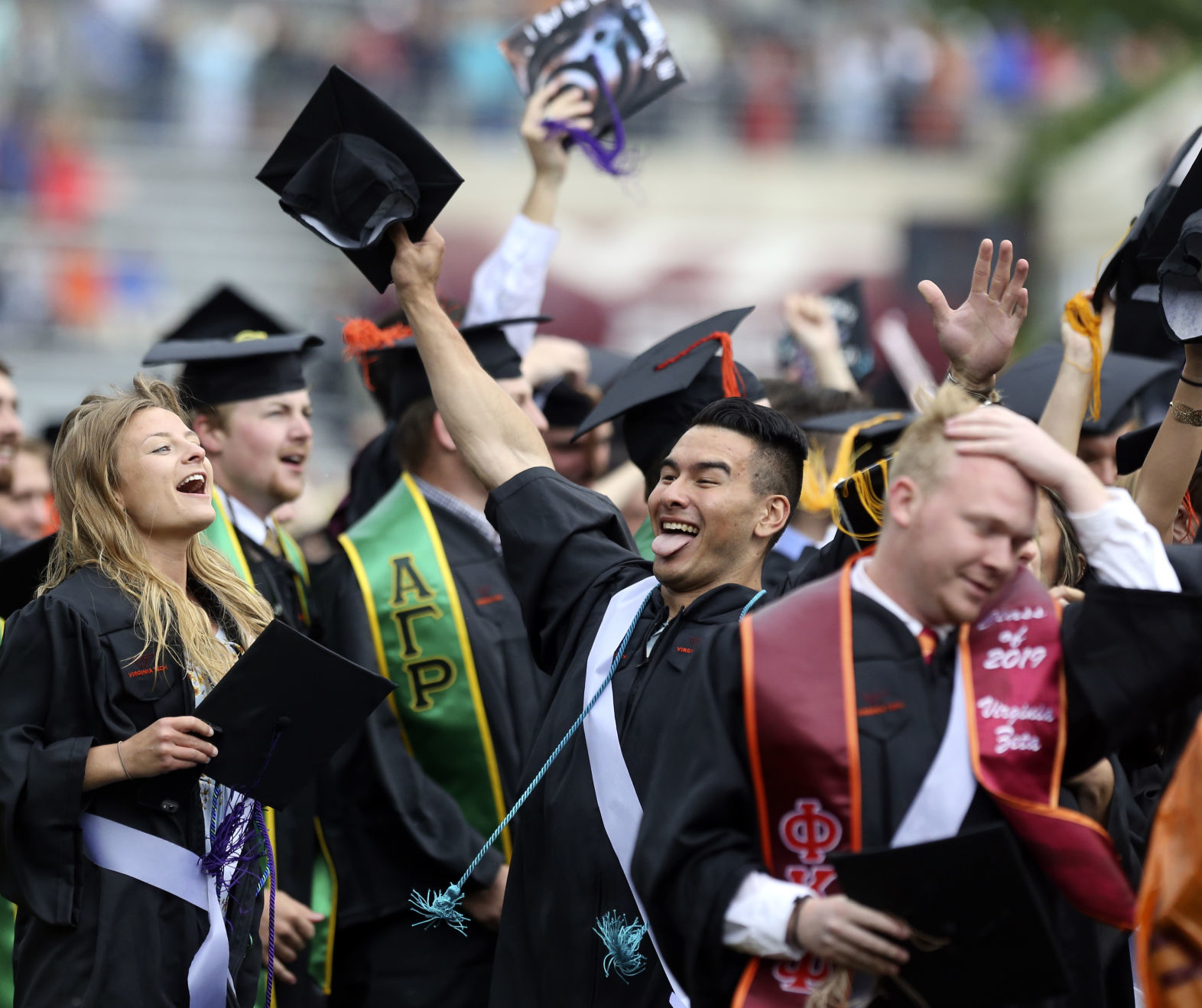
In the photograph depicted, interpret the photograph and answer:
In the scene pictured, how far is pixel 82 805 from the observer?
158 inches

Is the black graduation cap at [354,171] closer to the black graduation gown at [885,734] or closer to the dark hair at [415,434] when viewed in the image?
the dark hair at [415,434]

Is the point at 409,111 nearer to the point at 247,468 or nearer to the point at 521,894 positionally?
the point at 247,468

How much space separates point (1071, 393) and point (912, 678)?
1.69 m

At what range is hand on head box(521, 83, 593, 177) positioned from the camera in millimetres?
5766

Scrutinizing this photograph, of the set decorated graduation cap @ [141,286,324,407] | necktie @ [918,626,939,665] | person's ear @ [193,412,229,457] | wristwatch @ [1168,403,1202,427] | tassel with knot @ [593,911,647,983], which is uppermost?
decorated graduation cap @ [141,286,324,407]

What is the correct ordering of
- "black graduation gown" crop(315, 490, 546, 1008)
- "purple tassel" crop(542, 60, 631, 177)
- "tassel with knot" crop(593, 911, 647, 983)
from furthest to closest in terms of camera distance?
"purple tassel" crop(542, 60, 631, 177) < "black graduation gown" crop(315, 490, 546, 1008) < "tassel with knot" crop(593, 911, 647, 983)

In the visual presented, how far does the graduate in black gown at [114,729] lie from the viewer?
154 inches

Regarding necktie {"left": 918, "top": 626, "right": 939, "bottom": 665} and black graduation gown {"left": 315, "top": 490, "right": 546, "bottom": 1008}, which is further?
black graduation gown {"left": 315, "top": 490, "right": 546, "bottom": 1008}

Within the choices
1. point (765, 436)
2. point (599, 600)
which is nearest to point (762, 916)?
point (599, 600)

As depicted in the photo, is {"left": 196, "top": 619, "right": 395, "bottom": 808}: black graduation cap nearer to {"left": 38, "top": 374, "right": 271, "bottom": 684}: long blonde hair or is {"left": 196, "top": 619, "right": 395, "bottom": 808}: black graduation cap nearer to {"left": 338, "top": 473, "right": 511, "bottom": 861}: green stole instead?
{"left": 38, "top": 374, "right": 271, "bottom": 684}: long blonde hair

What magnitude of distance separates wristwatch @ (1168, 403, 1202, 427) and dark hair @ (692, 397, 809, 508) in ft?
3.01

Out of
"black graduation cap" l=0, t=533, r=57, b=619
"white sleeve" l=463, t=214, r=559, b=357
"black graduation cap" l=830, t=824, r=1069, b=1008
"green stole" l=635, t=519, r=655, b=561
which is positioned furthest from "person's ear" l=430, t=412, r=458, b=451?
"black graduation cap" l=830, t=824, r=1069, b=1008

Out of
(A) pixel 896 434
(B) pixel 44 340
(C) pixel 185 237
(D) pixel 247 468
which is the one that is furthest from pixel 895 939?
(C) pixel 185 237

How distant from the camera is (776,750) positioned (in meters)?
3.01
